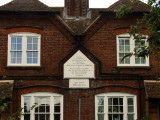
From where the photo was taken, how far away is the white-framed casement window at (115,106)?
1695cm

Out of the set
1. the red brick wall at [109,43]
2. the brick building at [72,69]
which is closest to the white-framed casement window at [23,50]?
the brick building at [72,69]

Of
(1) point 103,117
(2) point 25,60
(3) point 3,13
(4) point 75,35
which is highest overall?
(3) point 3,13

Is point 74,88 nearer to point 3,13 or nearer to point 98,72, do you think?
point 98,72

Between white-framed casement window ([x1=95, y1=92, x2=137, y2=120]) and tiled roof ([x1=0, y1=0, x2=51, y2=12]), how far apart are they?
222 inches

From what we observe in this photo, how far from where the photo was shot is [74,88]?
17.1 meters

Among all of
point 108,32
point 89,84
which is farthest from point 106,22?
point 89,84

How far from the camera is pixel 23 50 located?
17.5 m

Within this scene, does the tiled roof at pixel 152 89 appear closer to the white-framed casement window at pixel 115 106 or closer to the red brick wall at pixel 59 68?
the red brick wall at pixel 59 68

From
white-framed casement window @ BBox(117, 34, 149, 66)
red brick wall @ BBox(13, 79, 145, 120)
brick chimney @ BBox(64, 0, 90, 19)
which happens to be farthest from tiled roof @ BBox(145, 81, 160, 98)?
brick chimney @ BBox(64, 0, 90, 19)

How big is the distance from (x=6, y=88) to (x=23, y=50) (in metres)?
2.27

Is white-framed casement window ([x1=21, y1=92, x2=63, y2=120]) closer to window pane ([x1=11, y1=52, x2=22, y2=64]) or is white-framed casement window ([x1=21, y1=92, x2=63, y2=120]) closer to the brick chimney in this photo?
window pane ([x1=11, y1=52, x2=22, y2=64])

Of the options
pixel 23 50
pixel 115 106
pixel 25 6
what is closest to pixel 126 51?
pixel 115 106

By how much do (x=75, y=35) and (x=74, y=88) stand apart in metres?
2.78

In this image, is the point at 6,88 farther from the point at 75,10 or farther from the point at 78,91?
the point at 75,10
